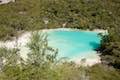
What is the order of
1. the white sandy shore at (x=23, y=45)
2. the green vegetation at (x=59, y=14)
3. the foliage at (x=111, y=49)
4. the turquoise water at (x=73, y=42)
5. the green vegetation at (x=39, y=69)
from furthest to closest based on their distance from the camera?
the green vegetation at (x=59, y=14), the turquoise water at (x=73, y=42), the white sandy shore at (x=23, y=45), the foliage at (x=111, y=49), the green vegetation at (x=39, y=69)

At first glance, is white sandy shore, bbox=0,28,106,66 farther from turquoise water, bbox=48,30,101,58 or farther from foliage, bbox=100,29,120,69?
turquoise water, bbox=48,30,101,58

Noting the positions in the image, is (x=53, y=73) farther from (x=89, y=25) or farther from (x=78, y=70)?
(x=89, y=25)

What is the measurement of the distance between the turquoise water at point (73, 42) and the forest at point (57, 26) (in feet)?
5.47

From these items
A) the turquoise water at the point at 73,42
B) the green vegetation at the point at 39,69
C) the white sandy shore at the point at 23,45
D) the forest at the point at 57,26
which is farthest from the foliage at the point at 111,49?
the green vegetation at the point at 39,69

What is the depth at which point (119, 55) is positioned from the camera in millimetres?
28750

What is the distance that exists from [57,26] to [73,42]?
5.89 metres

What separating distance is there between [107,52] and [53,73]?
1322 centimetres

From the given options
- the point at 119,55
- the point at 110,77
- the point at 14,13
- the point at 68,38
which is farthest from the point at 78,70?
the point at 14,13

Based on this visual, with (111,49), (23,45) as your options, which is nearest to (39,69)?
(111,49)

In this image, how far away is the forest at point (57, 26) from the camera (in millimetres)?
19469

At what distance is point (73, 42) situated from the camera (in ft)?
115

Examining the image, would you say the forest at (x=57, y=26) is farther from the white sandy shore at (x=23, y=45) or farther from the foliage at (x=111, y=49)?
the white sandy shore at (x=23, y=45)

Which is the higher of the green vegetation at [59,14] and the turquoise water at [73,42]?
the green vegetation at [59,14]

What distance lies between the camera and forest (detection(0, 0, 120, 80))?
19.5 metres
